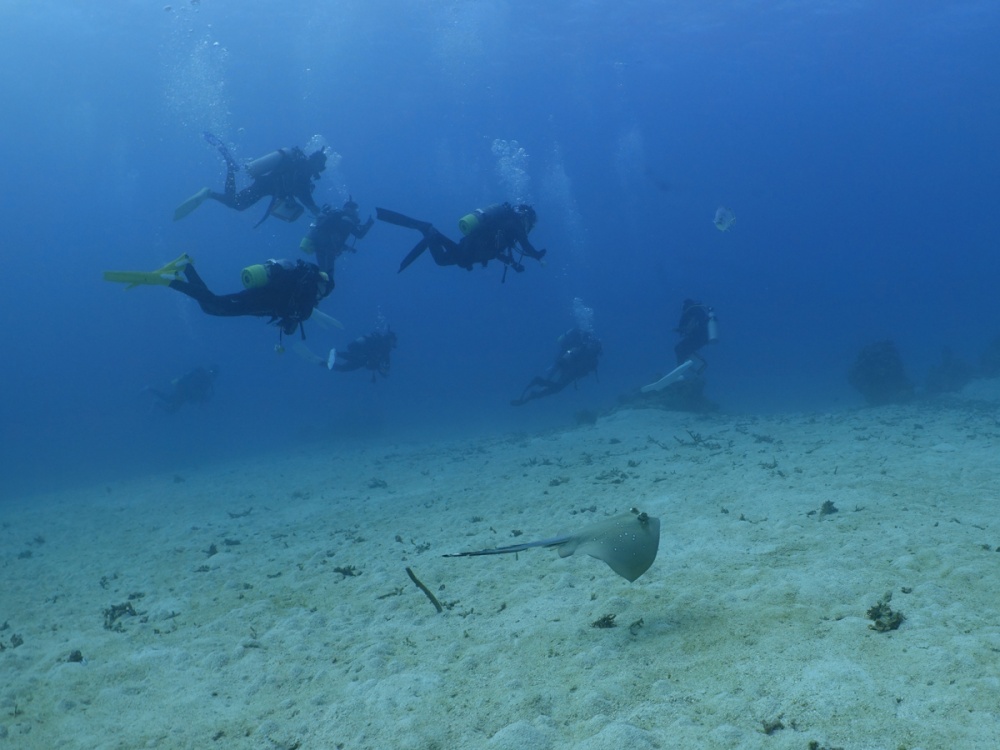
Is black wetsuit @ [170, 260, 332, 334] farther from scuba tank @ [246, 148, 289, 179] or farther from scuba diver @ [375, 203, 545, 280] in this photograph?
scuba tank @ [246, 148, 289, 179]

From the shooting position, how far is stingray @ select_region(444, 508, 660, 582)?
3715 mm

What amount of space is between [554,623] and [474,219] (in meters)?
7.24

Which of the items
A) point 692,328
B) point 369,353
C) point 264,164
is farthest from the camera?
point 369,353

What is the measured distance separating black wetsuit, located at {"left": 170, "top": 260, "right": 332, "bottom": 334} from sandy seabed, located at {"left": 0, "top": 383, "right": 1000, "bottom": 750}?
337 cm

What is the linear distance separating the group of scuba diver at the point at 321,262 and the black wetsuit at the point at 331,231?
0.07 ft

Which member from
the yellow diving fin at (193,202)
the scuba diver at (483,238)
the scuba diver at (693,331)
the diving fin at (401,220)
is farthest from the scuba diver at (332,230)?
the scuba diver at (693,331)

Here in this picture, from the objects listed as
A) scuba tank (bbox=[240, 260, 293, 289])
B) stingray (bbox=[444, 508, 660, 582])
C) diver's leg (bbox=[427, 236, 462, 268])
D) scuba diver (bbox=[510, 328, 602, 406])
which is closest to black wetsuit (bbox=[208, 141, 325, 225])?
diver's leg (bbox=[427, 236, 462, 268])

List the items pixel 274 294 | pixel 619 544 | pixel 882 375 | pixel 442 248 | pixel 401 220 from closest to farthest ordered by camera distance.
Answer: pixel 619 544, pixel 274 294, pixel 401 220, pixel 442 248, pixel 882 375

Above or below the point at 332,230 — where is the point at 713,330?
below

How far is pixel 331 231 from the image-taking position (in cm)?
Answer: 1327

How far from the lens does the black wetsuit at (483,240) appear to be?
10.3 m

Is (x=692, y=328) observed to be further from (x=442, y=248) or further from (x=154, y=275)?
(x=154, y=275)

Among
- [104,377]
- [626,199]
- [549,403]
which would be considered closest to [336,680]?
[549,403]

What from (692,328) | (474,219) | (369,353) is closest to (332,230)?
(474,219)
